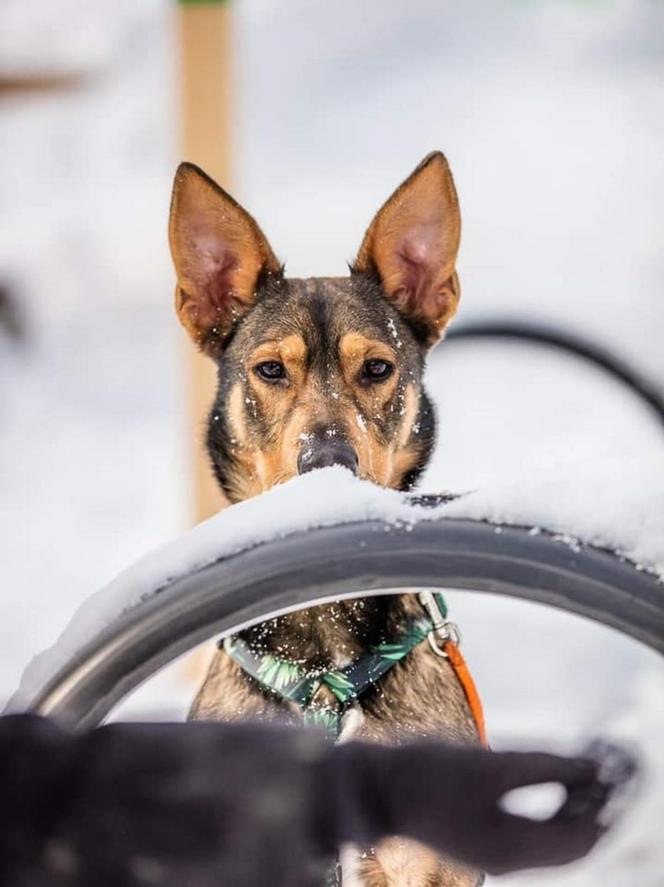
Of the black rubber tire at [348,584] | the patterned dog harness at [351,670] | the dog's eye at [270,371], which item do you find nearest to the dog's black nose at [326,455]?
the dog's eye at [270,371]

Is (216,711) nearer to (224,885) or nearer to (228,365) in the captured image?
(228,365)

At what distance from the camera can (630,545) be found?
0.67 metres

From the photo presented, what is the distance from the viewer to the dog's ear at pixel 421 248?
969 mm

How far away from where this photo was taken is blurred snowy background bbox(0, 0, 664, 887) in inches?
59.9

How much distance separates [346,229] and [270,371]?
34cm

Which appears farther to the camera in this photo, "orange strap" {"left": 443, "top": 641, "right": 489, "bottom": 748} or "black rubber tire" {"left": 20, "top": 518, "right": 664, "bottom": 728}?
"orange strap" {"left": 443, "top": 641, "right": 489, "bottom": 748}

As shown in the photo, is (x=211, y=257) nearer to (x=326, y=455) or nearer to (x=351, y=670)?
(x=326, y=455)

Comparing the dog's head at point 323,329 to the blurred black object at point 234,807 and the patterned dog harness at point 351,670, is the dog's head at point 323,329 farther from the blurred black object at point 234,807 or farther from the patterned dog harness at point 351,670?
the blurred black object at point 234,807

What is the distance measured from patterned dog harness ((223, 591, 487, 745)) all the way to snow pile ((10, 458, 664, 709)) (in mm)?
421

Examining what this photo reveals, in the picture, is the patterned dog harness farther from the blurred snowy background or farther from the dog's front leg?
the blurred snowy background

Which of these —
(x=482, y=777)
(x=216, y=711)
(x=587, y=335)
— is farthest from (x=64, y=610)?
(x=482, y=777)

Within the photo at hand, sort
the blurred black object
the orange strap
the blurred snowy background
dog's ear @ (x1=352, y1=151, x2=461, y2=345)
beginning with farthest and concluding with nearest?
the blurred snowy background, the orange strap, dog's ear @ (x1=352, y1=151, x2=461, y2=345), the blurred black object

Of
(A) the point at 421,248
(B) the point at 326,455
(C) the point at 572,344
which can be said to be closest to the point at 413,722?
(B) the point at 326,455

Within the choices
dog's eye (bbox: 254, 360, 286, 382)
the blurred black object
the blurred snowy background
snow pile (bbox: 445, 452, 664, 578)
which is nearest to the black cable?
the blurred snowy background
